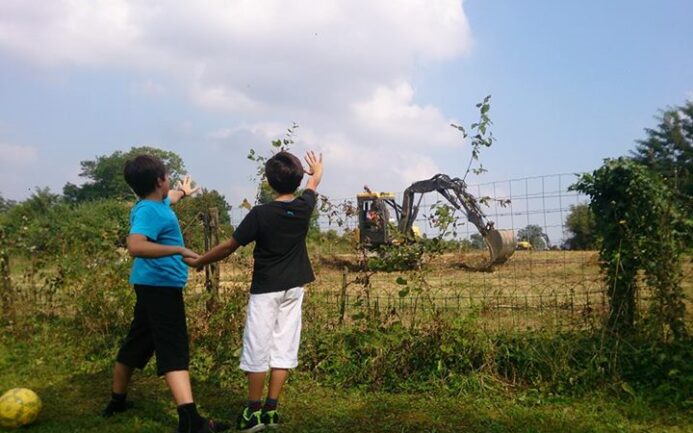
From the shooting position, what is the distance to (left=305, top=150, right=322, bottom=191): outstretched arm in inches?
146

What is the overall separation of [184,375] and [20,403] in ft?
3.71

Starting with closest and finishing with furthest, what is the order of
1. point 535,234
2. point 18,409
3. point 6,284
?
point 18,409
point 6,284
point 535,234

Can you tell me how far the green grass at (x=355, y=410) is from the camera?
139 inches

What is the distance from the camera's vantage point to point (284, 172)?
3.48m

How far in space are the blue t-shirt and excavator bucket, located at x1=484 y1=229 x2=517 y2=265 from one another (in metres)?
12.9

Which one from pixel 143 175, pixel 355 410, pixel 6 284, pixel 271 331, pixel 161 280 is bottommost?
pixel 355 410

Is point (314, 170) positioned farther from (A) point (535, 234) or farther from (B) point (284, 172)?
(A) point (535, 234)

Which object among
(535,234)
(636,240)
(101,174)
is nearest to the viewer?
(636,240)

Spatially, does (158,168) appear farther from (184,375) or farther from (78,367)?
(78,367)

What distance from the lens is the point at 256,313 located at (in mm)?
3379

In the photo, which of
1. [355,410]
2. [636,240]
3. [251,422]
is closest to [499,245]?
[636,240]

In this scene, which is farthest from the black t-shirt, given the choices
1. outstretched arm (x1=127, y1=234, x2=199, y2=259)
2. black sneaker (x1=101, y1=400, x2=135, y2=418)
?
black sneaker (x1=101, y1=400, x2=135, y2=418)

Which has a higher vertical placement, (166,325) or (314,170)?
(314,170)

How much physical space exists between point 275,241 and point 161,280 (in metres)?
0.74
